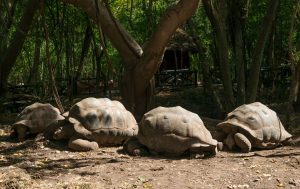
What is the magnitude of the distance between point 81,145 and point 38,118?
4.76ft

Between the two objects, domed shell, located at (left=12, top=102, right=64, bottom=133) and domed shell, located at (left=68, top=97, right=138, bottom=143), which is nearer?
domed shell, located at (left=68, top=97, right=138, bottom=143)

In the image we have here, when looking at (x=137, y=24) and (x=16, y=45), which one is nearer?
(x=16, y=45)

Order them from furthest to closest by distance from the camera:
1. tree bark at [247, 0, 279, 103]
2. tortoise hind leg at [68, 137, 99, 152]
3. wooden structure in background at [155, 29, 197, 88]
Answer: wooden structure in background at [155, 29, 197, 88]
tree bark at [247, 0, 279, 103]
tortoise hind leg at [68, 137, 99, 152]

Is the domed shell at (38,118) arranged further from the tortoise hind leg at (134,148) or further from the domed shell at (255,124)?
the domed shell at (255,124)

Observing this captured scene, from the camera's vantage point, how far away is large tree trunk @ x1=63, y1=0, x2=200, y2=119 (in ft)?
32.1

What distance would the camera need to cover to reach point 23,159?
7.13 meters

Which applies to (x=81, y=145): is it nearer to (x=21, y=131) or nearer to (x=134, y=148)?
(x=134, y=148)

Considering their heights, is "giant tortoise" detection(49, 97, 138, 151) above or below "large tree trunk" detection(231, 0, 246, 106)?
below

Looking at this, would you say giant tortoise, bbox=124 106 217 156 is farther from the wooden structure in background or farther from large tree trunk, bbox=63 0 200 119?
the wooden structure in background

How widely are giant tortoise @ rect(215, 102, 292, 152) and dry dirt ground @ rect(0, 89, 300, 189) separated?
17cm

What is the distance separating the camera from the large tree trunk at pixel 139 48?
977cm

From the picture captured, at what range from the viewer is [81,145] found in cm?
760

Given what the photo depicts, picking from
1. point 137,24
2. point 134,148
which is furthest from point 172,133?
point 137,24

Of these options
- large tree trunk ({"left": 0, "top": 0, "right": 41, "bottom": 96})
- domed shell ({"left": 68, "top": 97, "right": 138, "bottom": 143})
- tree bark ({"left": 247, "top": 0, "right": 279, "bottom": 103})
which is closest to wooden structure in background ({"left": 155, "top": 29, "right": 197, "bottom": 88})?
large tree trunk ({"left": 0, "top": 0, "right": 41, "bottom": 96})
